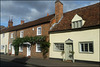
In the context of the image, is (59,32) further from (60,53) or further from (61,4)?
(61,4)

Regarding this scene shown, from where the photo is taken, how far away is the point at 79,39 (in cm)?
1320

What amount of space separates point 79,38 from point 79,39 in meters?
0.12

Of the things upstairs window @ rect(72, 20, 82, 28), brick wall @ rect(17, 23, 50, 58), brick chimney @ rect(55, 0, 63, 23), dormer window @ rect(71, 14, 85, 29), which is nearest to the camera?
dormer window @ rect(71, 14, 85, 29)

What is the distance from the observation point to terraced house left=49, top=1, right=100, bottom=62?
38.9 feet

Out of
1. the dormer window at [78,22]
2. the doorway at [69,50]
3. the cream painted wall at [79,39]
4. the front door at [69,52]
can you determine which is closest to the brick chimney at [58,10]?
the cream painted wall at [79,39]

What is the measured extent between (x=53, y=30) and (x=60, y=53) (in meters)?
3.62

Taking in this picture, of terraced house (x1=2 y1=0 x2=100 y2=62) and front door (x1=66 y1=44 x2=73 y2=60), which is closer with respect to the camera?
terraced house (x1=2 y1=0 x2=100 y2=62)

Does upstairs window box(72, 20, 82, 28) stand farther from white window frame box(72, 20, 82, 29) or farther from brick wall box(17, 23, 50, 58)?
brick wall box(17, 23, 50, 58)

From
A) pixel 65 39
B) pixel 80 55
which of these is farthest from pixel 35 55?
pixel 80 55

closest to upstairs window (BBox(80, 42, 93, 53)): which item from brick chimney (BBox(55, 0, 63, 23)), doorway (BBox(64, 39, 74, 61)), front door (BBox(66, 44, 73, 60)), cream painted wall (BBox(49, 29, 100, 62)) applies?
cream painted wall (BBox(49, 29, 100, 62))

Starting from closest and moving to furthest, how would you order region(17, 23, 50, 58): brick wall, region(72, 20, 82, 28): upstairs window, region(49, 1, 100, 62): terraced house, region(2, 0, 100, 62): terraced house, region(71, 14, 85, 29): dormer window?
region(49, 1, 100, 62): terraced house → region(2, 0, 100, 62): terraced house → region(71, 14, 85, 29): dormer window → region(72, 20, 82, 28): upstairs window → region(17, 23, 50, 58): brick wall

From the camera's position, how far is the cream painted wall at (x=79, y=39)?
457 inches

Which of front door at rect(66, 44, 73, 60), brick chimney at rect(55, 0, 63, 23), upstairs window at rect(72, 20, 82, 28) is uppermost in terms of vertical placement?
brick chimney at rect(55, 0, 63, 23)

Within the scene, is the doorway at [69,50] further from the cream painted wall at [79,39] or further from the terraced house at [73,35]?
the cream painted wall at [79,39]
